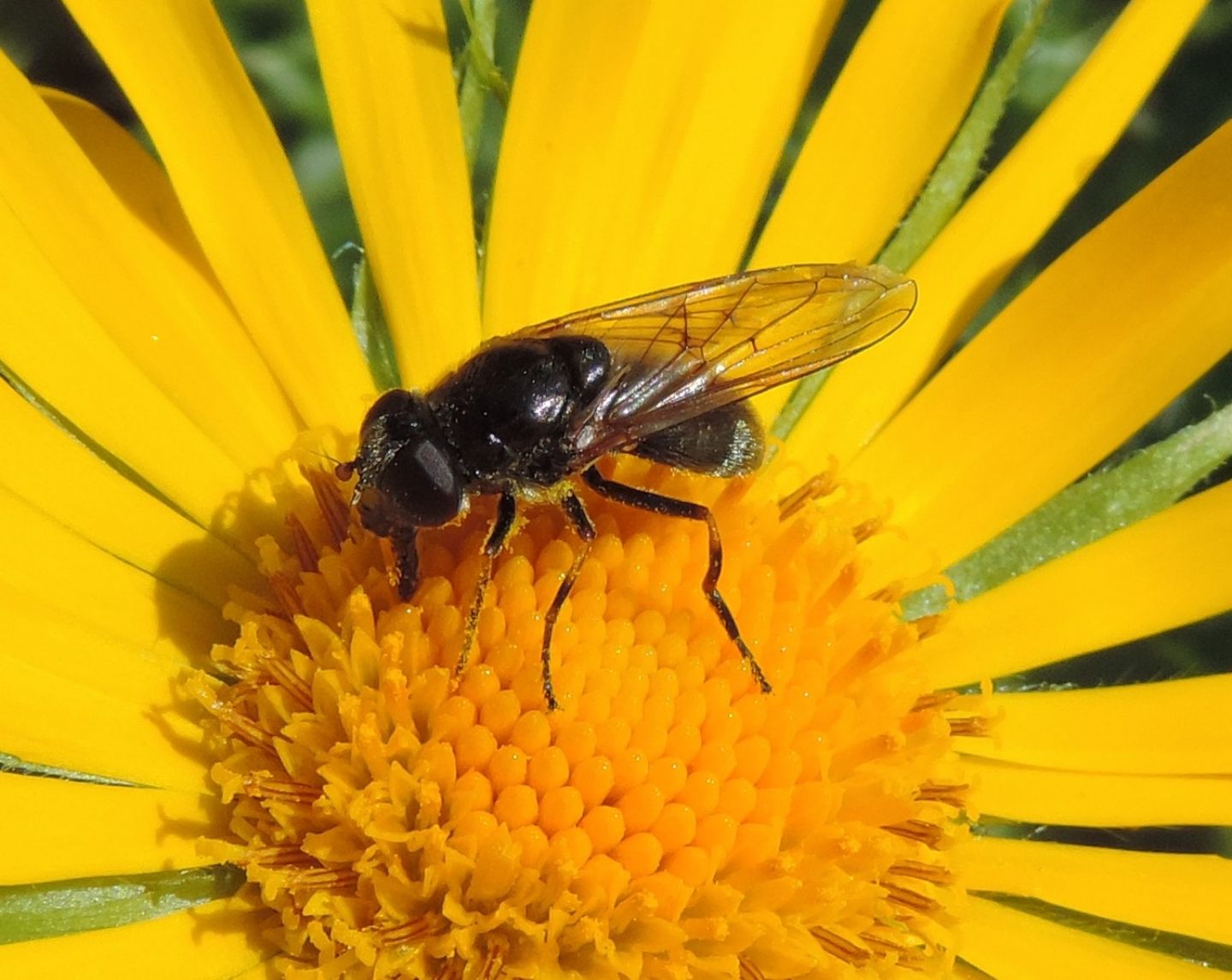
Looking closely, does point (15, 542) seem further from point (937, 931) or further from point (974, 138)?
point (974, 138)

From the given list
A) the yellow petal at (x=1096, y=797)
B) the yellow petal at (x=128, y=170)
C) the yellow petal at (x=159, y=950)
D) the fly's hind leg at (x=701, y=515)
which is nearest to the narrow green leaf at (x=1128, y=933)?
the yellow petal at (x=1096, y=797)

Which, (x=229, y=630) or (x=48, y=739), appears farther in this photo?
(x=229, y=630)

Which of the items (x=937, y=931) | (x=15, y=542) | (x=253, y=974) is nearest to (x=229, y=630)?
(x=15, y=542)

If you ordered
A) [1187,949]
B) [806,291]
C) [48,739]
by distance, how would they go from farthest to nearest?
[1187,949], [806,291], [48,739]

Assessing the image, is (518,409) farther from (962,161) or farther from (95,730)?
(962,161)

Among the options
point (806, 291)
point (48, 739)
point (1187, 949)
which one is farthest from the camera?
point (1187, 949)

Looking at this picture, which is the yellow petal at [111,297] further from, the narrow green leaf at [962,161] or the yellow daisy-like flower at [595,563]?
the narrow green leaf at [962,161]

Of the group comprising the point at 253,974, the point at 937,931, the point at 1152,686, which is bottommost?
the point at 253,974
